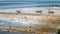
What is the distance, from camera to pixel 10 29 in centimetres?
2633

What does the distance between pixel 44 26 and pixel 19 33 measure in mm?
4844

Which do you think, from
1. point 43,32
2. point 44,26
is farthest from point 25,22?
point 43,32

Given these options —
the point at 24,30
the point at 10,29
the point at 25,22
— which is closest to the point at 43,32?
the point at 24,30

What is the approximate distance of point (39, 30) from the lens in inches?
1021

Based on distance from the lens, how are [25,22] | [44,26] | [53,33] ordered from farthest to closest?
1. [25,22]
2. [44,26]
3. [53,33]

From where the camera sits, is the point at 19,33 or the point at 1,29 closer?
the point at 19,33

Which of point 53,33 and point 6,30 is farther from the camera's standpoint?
point 6,30

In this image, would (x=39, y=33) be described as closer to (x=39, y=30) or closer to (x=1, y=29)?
(x=39, y=30)

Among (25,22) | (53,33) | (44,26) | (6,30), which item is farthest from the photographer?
(25,22)

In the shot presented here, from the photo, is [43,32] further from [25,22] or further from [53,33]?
[25,22]

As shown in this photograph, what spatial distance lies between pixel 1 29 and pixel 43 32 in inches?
212

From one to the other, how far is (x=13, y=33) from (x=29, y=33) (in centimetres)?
180

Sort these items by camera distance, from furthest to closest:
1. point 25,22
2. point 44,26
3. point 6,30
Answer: point 25,22 < point 44,26 < point 6,30

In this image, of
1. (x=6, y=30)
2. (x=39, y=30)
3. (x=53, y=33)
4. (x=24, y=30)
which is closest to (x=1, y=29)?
(x=6, y=30)
